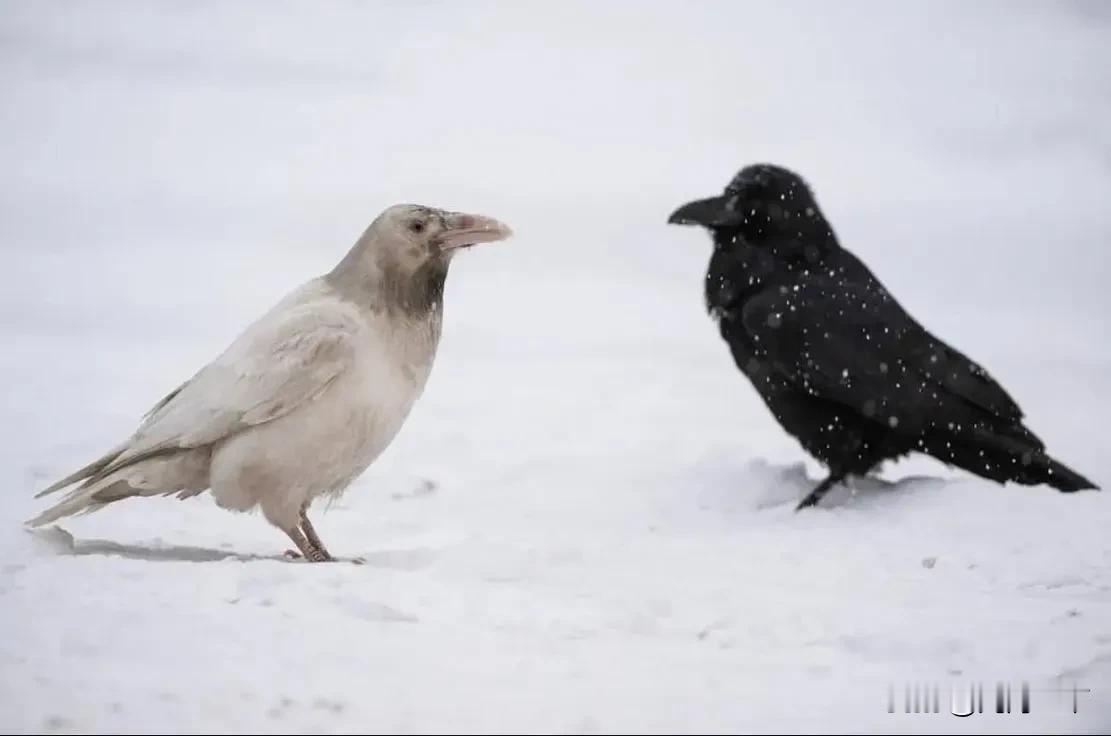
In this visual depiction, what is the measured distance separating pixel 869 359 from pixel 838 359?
12 cm

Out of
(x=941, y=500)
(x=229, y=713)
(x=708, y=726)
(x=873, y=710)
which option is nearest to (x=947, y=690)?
(x=873, y=710)

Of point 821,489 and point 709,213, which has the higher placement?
point 709,213

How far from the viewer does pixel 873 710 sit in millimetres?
2521

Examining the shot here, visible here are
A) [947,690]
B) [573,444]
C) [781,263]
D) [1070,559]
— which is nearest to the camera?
[947,690]

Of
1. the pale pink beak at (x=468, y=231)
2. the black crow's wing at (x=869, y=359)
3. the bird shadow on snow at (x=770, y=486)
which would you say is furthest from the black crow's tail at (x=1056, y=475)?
the pale pink beak at (x=468, y=231)

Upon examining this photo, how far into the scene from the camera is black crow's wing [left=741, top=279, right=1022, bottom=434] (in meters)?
4.94

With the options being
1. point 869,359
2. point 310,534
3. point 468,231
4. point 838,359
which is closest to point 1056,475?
point 869,359

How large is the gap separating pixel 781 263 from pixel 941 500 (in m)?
1.27

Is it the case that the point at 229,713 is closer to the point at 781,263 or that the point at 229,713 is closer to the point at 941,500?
the point at 941,500

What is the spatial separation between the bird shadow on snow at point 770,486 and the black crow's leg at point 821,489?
1.3 inches

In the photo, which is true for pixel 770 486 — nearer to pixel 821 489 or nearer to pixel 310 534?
pixel 821 489

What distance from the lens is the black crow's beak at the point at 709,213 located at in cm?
541

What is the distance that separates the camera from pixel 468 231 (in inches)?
166

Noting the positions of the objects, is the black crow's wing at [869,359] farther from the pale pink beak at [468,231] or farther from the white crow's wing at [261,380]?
the white crow's wing at [261,380]
